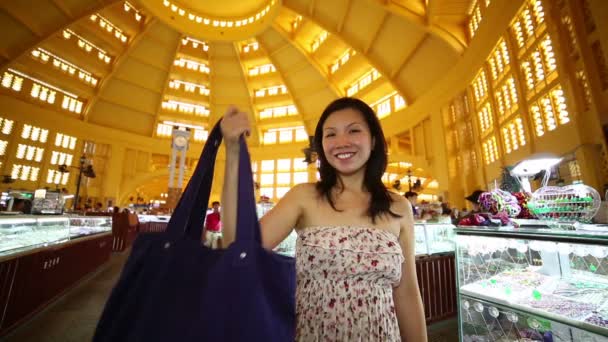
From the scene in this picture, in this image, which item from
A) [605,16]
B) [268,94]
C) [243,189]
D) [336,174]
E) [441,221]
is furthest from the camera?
[268,94]

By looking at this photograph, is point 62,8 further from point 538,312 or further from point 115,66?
point 538,312

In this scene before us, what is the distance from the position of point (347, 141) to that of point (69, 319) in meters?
4.17

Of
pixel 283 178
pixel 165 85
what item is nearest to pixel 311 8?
pixel 165 85

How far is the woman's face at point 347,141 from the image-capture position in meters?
1.05

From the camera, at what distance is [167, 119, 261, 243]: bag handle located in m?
0.65

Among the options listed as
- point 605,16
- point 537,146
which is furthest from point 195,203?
point 537,146

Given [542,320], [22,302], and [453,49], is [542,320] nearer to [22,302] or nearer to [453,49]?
[22,302]

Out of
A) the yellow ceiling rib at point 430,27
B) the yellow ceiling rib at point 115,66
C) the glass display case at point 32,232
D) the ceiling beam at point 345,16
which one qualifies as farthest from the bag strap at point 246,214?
the yellow ceiling rib at point 115,66

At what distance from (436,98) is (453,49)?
8.17 ft

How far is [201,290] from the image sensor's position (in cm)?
61

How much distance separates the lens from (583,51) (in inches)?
234

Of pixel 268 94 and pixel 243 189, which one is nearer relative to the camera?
pixel 243 189

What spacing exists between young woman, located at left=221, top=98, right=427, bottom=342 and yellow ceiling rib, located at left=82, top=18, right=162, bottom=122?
69.7 ft

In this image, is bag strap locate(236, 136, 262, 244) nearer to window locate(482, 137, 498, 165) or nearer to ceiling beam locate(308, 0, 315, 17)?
window locate(482, 137, 498, 165)
